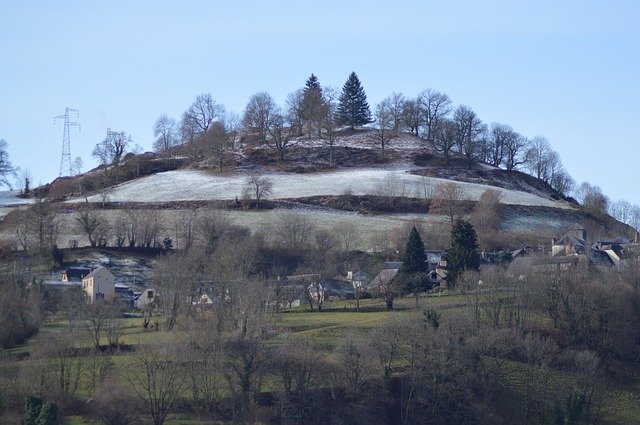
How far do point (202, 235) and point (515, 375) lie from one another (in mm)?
36228

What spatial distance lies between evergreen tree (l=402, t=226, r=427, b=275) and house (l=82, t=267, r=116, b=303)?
18.0 metres

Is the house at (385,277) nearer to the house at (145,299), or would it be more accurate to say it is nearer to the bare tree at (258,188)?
the house at (145,299)

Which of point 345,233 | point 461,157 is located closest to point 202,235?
point 345,233

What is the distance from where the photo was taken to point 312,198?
97.1m

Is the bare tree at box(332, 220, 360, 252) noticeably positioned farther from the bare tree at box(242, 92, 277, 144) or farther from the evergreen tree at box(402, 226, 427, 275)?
the bare tree at box(242, 92, 277, 144)

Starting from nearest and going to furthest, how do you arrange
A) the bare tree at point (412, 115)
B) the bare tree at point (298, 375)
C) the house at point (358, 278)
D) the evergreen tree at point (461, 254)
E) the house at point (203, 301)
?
the bare tree at point (298, 375) < the house at point (203, 301) < the evergreen tree at point (461, 254) < the house at point (358, 278) < the bare tree at point (412, 115)

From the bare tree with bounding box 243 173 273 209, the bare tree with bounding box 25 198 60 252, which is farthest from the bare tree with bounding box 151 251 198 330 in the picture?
the bare tree with bounding box 243 173 273 209

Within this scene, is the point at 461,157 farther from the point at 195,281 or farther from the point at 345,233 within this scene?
the point at 195,281

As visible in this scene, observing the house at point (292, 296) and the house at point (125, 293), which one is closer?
the house at point (292, 296)

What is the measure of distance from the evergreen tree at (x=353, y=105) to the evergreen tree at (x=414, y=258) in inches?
2555

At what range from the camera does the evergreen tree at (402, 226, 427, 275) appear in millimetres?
64812

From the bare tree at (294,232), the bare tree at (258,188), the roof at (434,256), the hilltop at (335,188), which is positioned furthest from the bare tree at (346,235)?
the bare tree at (258,188)

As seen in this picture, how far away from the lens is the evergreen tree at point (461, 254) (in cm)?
6331

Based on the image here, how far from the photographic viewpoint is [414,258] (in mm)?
65875
